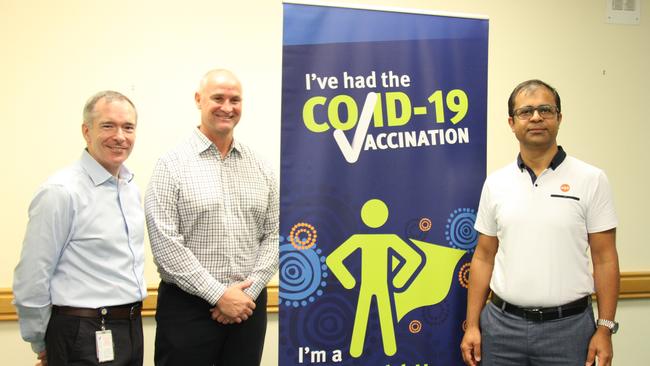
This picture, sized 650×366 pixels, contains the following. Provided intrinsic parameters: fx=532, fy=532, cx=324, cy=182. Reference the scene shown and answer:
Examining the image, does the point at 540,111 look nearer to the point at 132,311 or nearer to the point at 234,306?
the point at 234,306

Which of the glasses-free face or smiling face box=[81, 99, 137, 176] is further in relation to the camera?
the glasses-free face

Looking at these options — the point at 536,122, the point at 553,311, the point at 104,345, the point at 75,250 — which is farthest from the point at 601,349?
the point at 75,250

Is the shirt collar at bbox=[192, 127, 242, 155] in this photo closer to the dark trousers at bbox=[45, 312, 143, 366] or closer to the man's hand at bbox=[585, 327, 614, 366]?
the dark trousers at bbox=[45, 312, 143, 366]

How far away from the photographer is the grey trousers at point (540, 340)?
1941 millimetres

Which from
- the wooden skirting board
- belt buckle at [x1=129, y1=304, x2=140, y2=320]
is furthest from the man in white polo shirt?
belt buckle at [x1=129, y1=304, x2=140, y2=320]

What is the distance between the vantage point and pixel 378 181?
214 centimetres

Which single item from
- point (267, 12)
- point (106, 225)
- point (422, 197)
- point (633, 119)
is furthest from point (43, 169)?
point (633, 119)

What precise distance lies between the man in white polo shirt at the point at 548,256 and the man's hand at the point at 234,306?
0.94 metres

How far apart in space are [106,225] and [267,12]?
1543 mm

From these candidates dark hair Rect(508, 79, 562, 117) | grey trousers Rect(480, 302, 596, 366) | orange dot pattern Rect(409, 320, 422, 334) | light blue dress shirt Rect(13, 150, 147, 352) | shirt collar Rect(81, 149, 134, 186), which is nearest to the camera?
light blue dress shirt Rect(13, 150, 147, 352)

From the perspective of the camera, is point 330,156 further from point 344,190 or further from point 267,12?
point 267,12

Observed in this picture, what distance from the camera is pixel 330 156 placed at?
6.88 feet

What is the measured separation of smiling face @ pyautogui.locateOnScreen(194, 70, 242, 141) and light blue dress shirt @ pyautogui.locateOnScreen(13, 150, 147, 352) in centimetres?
42

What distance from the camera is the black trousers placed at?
198 cm
